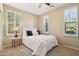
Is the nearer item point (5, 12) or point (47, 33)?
point (5, 12)

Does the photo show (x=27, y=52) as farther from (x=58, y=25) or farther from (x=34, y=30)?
(x=58, y=25)

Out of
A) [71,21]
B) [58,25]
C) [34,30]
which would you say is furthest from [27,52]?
[71,21]

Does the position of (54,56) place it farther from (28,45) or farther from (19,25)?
(19,25)

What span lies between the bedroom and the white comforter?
0.25 ft

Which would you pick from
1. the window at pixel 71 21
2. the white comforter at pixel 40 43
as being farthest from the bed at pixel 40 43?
the window at pixel 71 21

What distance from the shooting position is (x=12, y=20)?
2021 mm

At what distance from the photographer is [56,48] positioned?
207 cm

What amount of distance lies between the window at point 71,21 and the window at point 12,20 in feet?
3.20

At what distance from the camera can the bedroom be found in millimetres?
1953

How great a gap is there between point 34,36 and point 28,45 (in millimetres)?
224

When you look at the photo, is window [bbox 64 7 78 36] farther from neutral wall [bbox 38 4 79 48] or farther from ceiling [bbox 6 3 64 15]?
ceiling [bbox 6 3 64 15]

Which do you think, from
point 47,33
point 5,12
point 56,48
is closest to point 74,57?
point 56,48

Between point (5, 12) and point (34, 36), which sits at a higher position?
point (5, 12)

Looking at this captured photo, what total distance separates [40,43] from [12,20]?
0.73m
